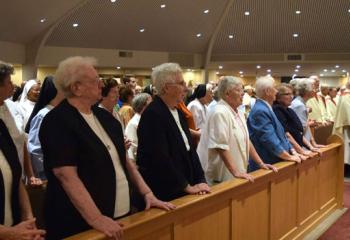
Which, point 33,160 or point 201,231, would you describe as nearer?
point 201,231

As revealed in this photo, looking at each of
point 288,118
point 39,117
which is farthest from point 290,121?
point 39,117

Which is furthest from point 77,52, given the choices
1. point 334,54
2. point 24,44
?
point 334,54

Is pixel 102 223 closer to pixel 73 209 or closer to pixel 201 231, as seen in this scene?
pixel 73 209

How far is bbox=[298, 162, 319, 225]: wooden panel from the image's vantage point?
425cm

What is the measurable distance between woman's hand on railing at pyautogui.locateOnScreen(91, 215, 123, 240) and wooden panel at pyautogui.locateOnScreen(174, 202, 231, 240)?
533mm

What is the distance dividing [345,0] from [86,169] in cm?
1824

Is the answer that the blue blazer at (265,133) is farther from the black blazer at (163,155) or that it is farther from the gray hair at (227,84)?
the black blazer at (163,155)

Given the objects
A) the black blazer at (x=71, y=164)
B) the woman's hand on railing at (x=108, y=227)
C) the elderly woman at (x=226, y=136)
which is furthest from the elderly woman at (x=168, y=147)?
the woman's hand on railing at (x=108, y=227)

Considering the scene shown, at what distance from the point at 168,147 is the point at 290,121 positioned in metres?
2.13

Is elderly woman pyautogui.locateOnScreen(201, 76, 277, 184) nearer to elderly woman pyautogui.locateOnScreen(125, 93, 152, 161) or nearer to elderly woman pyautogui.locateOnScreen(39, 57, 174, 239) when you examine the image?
elderly woman pyautogui.locateOnScreen(125, 93, 152, 161)

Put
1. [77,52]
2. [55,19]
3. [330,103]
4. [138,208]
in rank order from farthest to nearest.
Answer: [77,52] < [55,19] < [330,103] < [138,208]

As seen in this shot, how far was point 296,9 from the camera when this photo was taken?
1905cm

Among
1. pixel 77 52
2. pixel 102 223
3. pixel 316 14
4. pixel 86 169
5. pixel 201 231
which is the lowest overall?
A: pixel 201 231

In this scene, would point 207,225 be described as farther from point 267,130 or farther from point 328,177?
point 328,177
